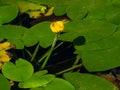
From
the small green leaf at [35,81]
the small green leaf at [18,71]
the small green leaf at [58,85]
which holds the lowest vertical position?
the small green leaf at [58,85]

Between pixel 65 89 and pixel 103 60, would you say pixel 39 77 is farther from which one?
pixel 103 60

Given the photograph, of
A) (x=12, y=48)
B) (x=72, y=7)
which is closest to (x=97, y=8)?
(x=72, y=7)

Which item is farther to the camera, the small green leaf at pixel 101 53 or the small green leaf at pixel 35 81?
the small green leaf at pixel 101 53

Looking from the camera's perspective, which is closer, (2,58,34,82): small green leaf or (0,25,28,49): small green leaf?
(2,58,34,82): small green leaf

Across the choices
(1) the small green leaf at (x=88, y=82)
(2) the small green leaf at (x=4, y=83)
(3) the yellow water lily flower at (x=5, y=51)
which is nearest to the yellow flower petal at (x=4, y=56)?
(3) the yellow water lily flower at (x=5, y=51)

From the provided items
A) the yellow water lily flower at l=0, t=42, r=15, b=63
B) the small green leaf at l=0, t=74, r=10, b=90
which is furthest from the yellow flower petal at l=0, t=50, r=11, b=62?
the small green leaf at l=0, t=74, r=10, b=90

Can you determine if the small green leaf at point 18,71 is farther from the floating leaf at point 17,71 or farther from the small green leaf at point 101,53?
the small green leaf at point 101,53

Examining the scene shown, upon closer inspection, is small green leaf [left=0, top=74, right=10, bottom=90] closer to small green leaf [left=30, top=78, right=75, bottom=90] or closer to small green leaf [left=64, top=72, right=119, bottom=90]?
small green leaf [left=30, top=78, right=75, bottom=90]
